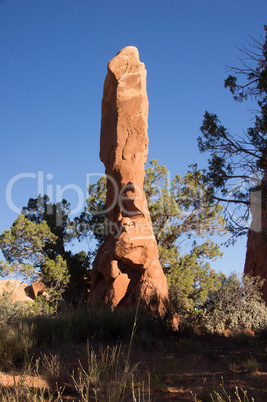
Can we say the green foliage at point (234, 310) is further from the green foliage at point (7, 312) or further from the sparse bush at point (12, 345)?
the sparse bush at point (12, 345)

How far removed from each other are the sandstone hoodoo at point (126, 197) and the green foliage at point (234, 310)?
3359mm

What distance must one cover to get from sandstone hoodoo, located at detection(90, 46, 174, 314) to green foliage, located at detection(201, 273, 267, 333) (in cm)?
336

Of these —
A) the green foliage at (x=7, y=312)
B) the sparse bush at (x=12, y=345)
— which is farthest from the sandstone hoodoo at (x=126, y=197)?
the sparse bush at (x=12, y=345)

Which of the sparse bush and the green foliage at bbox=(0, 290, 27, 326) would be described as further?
the green foliage at bbox=(0, 290, 27, 326)

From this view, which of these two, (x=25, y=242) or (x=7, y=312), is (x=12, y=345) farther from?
(x=25, y=242)

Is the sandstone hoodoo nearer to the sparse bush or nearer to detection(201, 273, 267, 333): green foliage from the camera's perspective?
detection(201, 273, 267, 333): green foliage

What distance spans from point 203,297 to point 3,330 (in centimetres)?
1068

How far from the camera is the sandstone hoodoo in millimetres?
12375

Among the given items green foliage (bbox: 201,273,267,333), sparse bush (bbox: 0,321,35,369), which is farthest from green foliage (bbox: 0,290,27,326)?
green foliage (bbox: 201,273,267,333)

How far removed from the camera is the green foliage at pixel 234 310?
46.7 feet

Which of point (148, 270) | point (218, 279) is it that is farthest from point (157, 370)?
point (218, 279)

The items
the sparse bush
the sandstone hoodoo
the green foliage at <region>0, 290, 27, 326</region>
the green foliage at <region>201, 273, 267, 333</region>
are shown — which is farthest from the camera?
the green foliage at <region>201, 273, 267, 333</region>

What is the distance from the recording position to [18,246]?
1845 centimetres

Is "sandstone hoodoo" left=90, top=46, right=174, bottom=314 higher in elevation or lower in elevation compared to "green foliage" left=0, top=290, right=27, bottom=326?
higher
